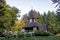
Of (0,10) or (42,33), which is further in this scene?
(42,33)

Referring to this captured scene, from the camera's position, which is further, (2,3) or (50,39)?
(2,3)

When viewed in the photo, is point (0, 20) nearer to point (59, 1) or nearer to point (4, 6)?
point (4, 6)

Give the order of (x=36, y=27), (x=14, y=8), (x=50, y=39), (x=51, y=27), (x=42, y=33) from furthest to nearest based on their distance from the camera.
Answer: (x=51, y=27) → (x=36, y=27) → (x=14, y=8) → (x=42, y=33) → (x=50, y=39)

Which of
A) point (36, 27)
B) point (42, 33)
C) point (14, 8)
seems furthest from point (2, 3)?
point (36, 27)

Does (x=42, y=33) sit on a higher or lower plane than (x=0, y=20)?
lower

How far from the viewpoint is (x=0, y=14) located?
3609 centimetres

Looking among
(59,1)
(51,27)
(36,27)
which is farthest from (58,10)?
(51,27)

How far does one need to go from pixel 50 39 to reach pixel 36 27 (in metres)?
36.9

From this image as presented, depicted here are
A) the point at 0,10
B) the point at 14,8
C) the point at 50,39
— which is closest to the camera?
the point at 50,39

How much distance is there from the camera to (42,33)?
41.3 meters

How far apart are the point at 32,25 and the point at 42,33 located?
2081cm

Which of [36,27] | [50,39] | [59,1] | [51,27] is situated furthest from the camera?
[51,27]

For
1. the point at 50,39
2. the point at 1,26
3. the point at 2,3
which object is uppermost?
the point at 2,3

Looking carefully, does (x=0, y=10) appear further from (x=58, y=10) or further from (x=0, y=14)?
(x=58, y=10)
